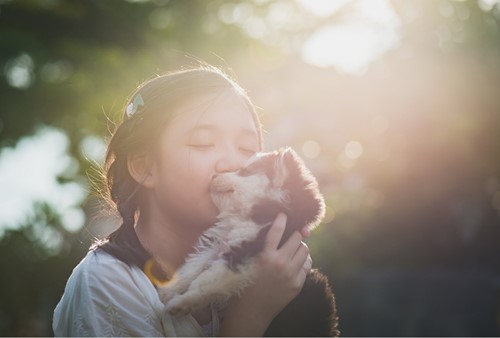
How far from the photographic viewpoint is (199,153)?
285 centimetres

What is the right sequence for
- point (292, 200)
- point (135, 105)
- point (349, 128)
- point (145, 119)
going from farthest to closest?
point (349, 128), point (135, 105), point (145, 119), point (292, 200)

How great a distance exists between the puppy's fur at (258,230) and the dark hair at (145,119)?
324 mm

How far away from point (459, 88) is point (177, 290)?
9506 millimetres

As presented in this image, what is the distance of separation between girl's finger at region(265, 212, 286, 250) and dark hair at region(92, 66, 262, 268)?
1.92 ft

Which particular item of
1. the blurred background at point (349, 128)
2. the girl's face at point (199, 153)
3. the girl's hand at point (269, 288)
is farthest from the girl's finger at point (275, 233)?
the blurred background at point (349, 128)

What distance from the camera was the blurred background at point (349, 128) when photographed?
1095cm

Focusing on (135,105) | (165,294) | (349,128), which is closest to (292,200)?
(165,294)

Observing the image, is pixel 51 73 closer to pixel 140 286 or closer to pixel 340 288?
pixel 340 288

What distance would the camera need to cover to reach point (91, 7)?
12.3 meters

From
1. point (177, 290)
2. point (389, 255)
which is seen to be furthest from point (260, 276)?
point (389, 255)

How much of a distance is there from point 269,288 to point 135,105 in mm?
1151

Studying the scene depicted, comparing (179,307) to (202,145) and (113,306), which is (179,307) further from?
(202,145)

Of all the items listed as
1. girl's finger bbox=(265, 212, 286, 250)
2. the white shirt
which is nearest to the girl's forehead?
girl's finger bbox=(265, 212, 286, 250)

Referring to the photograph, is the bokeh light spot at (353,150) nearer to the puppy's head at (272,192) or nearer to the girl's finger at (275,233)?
the puppy's head at (272,192)
